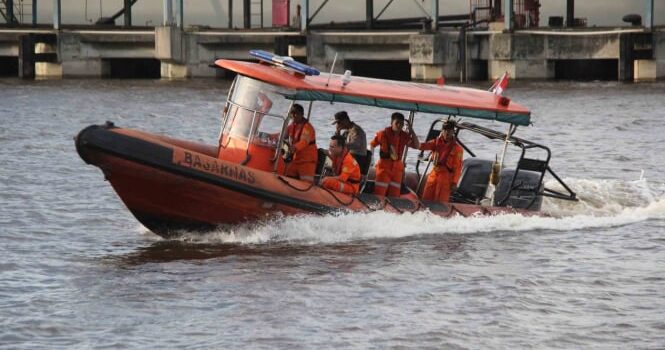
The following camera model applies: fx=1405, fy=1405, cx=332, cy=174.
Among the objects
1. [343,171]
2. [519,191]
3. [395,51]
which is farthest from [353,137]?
[395,51]

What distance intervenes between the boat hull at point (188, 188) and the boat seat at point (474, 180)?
1.86m

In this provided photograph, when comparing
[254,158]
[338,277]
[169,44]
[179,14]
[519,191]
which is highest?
[179,14]

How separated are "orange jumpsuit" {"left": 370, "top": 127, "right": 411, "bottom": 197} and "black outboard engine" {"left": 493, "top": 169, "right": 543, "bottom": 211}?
58.8 inches

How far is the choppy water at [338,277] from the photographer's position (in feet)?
39.1

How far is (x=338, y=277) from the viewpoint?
559 inches

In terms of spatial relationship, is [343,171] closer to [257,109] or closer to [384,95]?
[384,95]

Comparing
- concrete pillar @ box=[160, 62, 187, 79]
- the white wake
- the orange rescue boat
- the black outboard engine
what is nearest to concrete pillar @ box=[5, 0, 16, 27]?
concrete pillar @ box=[160, 62, 187, 79]

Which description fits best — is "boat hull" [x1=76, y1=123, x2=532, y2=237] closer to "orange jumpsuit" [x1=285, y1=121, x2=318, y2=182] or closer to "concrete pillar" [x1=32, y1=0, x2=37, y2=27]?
"orange jumpsuit" [x1=285, y1=121, x2=318, y2=182]

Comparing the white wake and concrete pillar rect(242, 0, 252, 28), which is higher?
concrete pillar rect(242, 0, 252, 28)

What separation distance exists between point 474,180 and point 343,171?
8.14 feet

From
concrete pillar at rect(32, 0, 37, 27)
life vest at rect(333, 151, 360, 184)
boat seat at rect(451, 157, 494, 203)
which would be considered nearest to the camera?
life vest at rect(333, 151, 360, 184)

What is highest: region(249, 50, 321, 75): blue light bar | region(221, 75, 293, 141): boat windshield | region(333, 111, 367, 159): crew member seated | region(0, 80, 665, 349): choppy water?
region(249, 50, 321, 75): blue light bar

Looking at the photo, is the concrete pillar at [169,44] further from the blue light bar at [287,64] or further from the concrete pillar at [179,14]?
the blue light bar at [287,64]

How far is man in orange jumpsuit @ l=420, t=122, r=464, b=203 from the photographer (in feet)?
55.1
